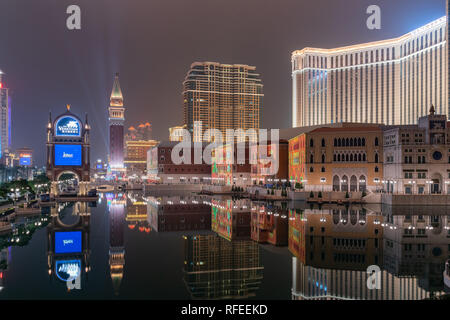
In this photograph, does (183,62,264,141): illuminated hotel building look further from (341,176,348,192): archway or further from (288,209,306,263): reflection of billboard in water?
(288,209,306,263): reflection of billboard in water

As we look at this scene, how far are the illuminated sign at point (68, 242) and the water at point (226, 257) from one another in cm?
7

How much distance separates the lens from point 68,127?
89.3 m

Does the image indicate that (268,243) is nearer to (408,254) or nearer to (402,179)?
(408,254)

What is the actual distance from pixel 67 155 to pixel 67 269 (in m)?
73.1

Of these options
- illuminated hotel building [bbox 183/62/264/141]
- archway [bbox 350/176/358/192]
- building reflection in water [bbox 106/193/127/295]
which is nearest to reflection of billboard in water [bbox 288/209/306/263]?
building reflection in water [bbox 106/193/127/295]

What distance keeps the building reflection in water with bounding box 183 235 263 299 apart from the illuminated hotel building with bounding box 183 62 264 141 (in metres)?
141

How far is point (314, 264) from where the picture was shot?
23047 mm

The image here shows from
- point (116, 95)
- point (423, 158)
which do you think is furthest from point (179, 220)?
point (116, 95)

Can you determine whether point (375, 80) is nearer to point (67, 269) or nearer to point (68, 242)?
point (68, 242)

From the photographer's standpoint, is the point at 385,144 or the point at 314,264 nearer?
the point at 314,264

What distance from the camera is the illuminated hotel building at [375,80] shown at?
10469 cm
